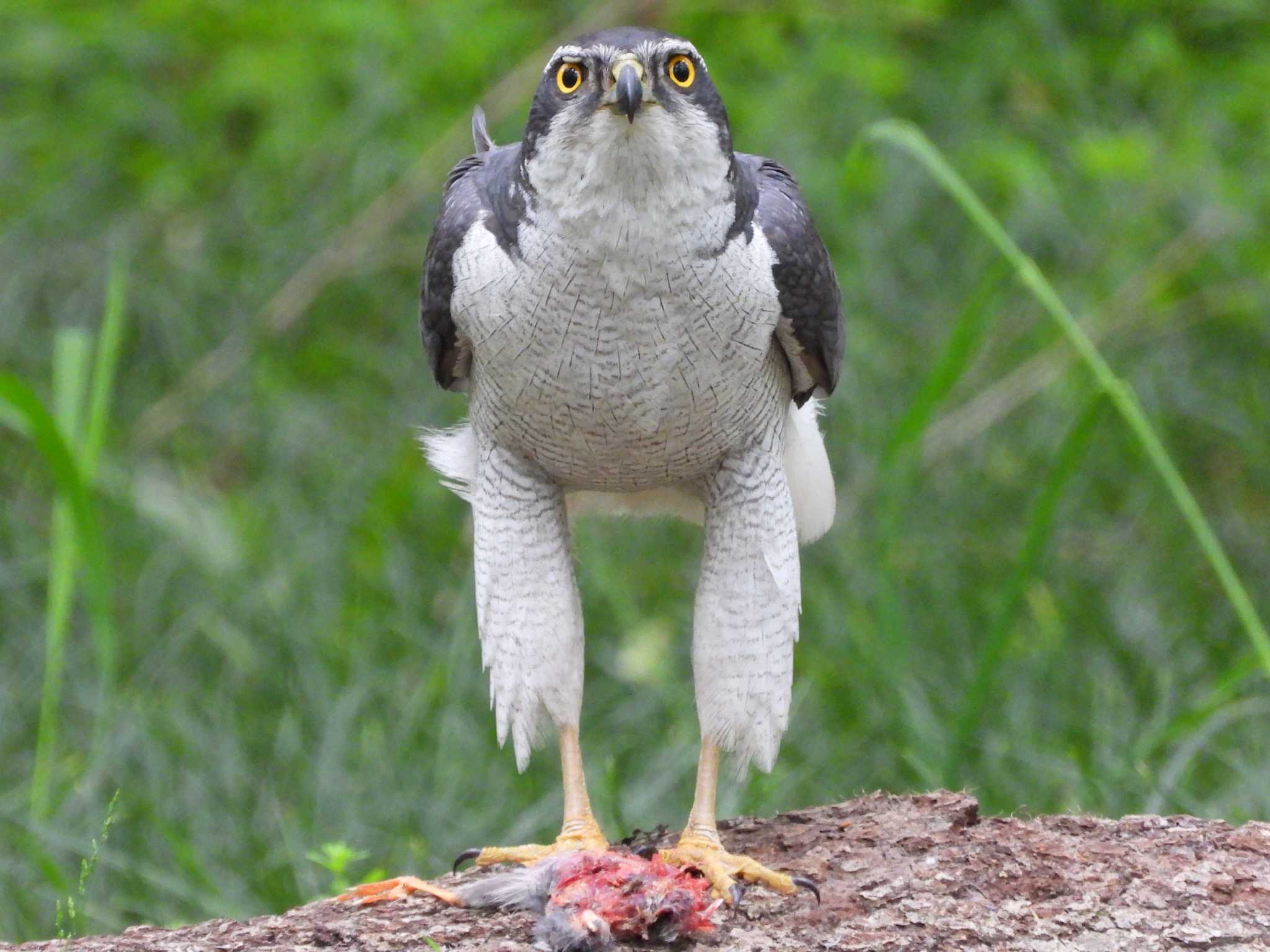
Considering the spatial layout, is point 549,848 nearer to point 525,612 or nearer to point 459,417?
point 525,612

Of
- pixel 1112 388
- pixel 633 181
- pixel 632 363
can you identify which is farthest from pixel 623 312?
pixel 1112 388

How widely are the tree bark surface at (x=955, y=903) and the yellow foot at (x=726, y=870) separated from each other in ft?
0.11

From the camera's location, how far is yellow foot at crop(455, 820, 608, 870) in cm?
407

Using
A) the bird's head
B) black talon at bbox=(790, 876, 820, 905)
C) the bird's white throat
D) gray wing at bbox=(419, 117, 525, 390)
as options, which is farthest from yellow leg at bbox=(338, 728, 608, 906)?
the bird's head

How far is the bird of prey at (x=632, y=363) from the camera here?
3.57 m

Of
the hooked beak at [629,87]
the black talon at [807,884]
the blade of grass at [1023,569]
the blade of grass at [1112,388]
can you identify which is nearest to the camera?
the hooked beak at [629,87]

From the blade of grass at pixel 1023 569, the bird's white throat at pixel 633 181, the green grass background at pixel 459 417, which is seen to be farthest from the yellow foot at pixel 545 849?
the bird's white throat at pixel 633 181

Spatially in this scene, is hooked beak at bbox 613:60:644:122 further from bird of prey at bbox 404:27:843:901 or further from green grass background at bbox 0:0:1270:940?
green grass background at bbox 0:0:1270:940

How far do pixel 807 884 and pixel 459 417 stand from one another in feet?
13.1

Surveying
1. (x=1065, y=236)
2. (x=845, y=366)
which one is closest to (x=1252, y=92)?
(x=1065, y=236)

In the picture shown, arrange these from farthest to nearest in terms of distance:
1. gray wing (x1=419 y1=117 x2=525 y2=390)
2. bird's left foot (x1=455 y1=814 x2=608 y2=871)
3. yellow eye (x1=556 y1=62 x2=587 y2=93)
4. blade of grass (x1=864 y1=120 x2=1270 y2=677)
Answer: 1. bird's left foot (x1=455 y1=814 x2=608 y2=871)
2. blade of grass (x1=864 y1=120 x2=1270 y2=677)
3. gray wing (x1=419 y1=117 x2=525 y2=390)
4. yellow eye (x1=556 y1=62 x2=587 y2=93)

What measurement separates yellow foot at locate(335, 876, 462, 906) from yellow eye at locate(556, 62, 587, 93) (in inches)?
71.4

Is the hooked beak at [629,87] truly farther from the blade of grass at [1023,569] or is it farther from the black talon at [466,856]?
the black talon at [466,856]

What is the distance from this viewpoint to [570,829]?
4.16m
